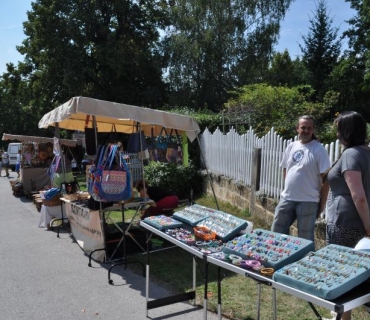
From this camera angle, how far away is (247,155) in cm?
869

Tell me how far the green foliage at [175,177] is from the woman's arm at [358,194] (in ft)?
26.3

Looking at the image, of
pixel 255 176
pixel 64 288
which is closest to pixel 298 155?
pixel 64 288

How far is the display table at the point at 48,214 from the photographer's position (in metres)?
8.74

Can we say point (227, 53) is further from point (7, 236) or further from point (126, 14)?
point (7, 236)

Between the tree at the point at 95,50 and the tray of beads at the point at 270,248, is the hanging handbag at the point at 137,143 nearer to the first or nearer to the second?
the tray of beads at the point at 270,248

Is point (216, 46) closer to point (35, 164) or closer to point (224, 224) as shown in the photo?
point (35, 164)

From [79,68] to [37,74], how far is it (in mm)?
4328

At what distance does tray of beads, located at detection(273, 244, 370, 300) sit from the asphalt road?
6.77 ft

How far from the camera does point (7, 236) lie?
26.6 ft

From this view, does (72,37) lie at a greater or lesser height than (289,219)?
greater

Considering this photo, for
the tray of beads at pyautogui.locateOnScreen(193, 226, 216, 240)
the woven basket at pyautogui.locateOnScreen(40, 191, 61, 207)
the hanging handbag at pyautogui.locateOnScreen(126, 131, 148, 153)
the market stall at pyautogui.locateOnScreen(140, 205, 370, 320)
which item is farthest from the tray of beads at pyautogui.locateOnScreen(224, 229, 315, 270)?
the woven basket at pyautogui.locateOnScreen(40, 191, 61, 207)

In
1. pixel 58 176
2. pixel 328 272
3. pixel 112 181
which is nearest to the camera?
pixel 328 272

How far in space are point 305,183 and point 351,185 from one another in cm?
109

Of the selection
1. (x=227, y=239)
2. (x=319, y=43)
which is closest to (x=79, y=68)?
(x=319, y=43)
